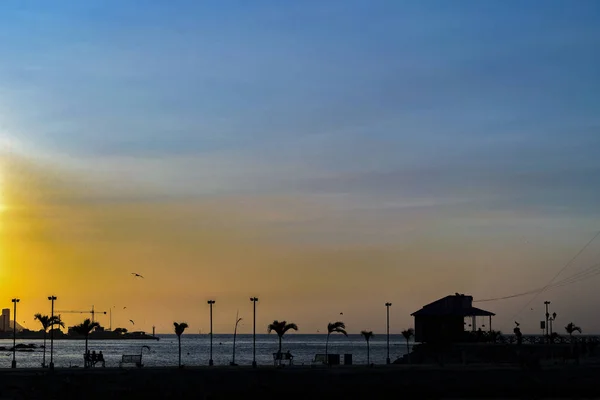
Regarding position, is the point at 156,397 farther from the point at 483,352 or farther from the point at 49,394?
the point at 483,352

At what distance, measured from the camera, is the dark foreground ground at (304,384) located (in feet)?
187

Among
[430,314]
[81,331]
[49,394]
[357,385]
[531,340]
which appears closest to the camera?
[49,394]

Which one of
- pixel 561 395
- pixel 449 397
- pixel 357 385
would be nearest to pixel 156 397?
pixel 357 385

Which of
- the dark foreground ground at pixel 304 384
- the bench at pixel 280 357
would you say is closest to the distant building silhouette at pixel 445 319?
the bench at pixel 280 357

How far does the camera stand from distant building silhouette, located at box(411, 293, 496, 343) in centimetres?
8881

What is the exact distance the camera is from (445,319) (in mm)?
89188

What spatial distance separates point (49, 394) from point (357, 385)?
59.8ft

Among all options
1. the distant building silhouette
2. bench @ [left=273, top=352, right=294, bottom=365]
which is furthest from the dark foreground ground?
the distant building silhouette

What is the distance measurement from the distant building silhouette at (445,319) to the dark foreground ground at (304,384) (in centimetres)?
2393

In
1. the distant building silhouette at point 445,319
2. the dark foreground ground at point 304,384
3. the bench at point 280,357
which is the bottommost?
the dark foreground ground at point 304,384

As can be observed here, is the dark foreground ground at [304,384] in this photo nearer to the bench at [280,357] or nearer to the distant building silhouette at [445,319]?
the bench at [280,357]

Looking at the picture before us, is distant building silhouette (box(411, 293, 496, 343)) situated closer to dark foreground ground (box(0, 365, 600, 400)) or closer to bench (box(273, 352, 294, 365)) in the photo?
bench (box(273, 352, 294, 365))

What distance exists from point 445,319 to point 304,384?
3230cm

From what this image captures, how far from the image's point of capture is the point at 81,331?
80.6 m
